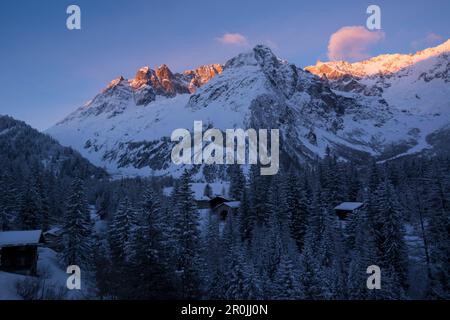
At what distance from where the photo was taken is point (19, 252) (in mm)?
38594

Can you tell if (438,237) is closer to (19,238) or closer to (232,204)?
(232,204)

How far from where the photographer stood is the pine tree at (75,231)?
1667 inches

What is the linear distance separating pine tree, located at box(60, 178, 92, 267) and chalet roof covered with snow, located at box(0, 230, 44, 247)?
3405mm

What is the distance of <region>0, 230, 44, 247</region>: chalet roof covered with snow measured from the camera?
1464 inches

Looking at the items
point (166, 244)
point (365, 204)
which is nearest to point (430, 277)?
point (365, 204)

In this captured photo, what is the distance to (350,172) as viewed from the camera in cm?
7462

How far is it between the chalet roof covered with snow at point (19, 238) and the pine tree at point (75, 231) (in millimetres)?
3405

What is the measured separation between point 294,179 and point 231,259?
25.7 m

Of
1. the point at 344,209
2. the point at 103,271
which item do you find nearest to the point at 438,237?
the point at 344,209

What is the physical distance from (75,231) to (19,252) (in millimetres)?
5771

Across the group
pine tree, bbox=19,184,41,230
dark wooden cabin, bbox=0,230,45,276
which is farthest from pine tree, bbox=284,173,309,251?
pine tree, bbox=19,184,41,230

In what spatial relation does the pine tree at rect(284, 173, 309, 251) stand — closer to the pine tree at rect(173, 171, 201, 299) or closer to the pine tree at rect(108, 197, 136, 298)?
the pine tree at rect(173, 171, 201, 299)

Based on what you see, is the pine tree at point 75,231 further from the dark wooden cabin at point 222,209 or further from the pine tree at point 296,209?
the dark wooden cabin at point 222,209
